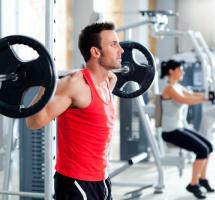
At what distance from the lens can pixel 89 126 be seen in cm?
193

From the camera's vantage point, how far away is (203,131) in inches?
199

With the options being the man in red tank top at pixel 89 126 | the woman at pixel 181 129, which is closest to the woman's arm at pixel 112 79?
the man in red tank top at pixel 89 126

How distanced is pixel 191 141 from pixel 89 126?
2026mm

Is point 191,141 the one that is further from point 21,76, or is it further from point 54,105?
point 21,76

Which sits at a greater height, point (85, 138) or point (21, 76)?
point (21, 76)

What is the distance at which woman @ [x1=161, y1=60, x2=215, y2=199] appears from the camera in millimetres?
3830

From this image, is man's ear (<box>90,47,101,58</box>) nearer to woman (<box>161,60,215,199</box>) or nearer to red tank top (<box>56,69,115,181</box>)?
red tank top (<box>56,69,115,181</box>)

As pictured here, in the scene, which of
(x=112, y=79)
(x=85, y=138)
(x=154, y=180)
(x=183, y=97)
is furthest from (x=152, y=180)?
(x=85, y=138)

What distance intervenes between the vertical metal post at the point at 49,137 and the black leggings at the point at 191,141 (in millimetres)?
1674

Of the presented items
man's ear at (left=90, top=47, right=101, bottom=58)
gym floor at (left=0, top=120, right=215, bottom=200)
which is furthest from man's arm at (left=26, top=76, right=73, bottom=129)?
gym floor at (left=0, top=120, right=215, bottom=200)

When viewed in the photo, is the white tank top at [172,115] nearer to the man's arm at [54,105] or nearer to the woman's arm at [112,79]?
the woman's arm at [112,79]

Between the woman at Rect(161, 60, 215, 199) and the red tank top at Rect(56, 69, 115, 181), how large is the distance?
1.95 m

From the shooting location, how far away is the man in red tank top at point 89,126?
191 centimetres

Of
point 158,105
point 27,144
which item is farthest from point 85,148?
point 158,105
